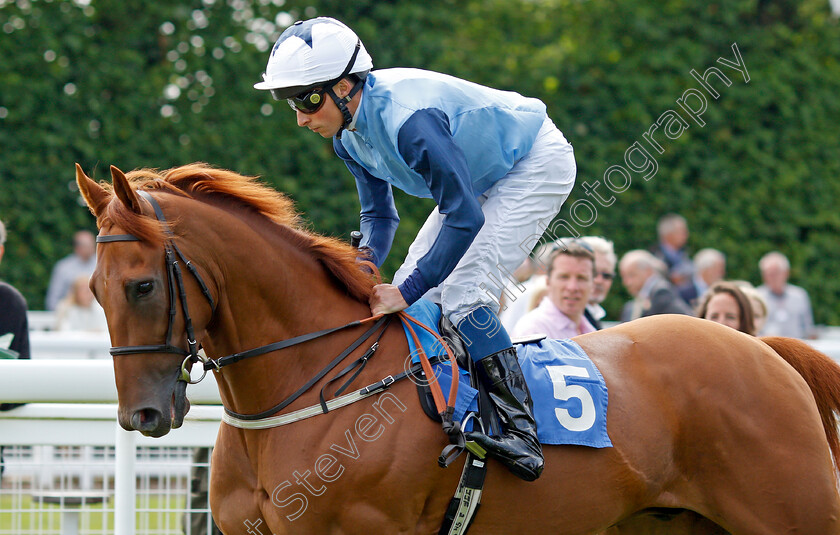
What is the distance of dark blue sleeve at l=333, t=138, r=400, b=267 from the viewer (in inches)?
126

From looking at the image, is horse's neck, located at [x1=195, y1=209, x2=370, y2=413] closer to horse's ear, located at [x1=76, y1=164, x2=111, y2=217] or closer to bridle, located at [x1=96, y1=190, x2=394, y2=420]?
bridle, located at [x1=96, y1=190, x2=394, y2=420]

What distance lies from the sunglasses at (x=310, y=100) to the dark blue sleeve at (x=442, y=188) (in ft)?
0.92

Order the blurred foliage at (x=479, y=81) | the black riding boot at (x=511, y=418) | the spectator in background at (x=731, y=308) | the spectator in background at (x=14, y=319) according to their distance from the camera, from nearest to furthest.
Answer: the black riding boot at (x=511, y=418), the spectator in background at (x=14, y=319), the spectator in background at (x=731, y=308), the blurred foliage at (x=479, y=81)

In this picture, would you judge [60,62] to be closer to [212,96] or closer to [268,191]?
[212,96]

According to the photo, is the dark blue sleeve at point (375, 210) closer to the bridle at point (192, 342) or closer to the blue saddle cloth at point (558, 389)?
the blue saddle cloth at point (558, 389)

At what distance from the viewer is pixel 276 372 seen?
105 inches

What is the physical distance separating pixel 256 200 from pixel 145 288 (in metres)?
0.51

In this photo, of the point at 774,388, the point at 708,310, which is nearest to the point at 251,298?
the point at 774,388

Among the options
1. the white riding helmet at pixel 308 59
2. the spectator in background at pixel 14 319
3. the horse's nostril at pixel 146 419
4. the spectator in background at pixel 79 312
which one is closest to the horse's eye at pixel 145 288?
the horse's nostril at pixel 146 419

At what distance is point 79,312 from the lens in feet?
25.6

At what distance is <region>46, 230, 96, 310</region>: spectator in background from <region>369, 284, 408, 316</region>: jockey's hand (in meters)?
6.26

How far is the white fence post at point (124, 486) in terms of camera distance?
3148 mm

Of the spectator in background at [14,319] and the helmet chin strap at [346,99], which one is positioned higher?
the helmet chin strap at [346,99]

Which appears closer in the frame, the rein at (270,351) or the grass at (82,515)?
the rein at (270,351)
